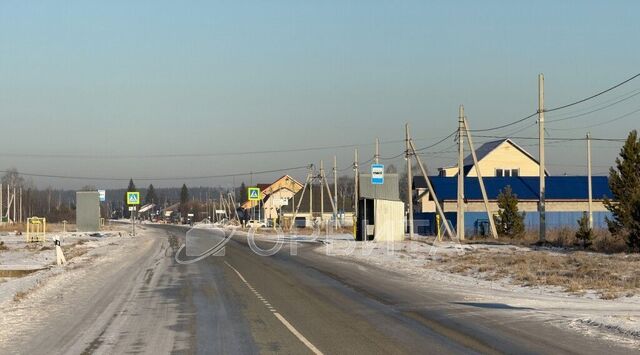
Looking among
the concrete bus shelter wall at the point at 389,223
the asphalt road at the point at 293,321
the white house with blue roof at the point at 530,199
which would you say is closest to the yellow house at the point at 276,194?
the white house with blue roof at the point at 530,199

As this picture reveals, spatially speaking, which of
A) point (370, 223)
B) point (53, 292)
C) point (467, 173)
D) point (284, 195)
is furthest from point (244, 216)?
point (53, 292)

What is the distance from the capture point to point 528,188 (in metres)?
67.9

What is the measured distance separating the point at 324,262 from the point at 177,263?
5894 millimetres

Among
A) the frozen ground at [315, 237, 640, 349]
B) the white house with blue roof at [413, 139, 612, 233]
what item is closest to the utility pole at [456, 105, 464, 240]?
the frozen ground at [315, 237, 640, 349]

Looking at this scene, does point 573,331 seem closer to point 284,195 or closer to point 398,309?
point 398,309

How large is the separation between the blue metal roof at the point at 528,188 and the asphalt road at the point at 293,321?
149 ft

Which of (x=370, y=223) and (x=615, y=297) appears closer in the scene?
(x=615, y=297)

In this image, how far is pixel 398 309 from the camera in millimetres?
14789

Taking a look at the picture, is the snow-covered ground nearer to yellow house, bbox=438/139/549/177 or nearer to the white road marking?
the white road marking

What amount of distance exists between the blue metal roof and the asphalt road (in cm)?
4531

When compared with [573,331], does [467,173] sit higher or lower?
higher

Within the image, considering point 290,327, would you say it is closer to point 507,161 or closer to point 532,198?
point 532,198

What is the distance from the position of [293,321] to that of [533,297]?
21.9 feet

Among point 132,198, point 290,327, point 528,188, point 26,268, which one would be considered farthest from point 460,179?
point 132,198
